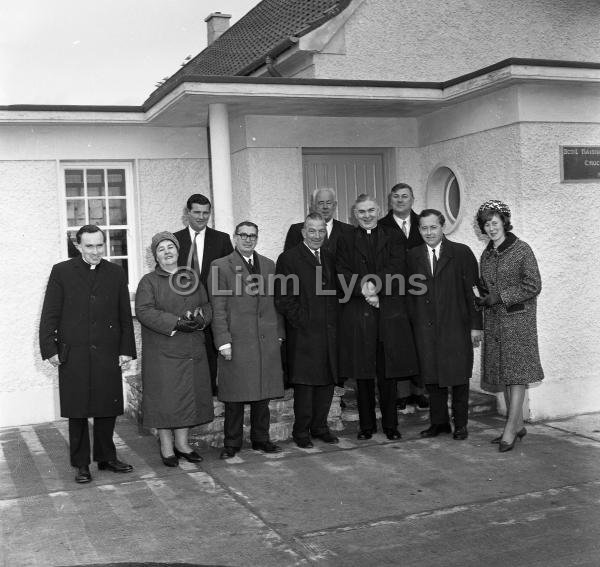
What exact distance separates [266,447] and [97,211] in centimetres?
371

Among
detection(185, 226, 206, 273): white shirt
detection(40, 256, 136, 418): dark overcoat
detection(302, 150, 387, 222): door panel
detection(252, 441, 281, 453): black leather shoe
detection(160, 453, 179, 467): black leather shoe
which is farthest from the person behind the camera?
detection(302, 150, 387, 222): door panel

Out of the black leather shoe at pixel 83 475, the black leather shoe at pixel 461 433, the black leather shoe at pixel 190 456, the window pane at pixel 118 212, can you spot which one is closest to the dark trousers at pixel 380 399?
the black leather shoe at pixel 461 433

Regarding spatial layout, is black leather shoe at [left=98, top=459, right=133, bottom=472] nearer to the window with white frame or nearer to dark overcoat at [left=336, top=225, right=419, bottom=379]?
dark overcoat at [left=336, top=225, right=419, bottom=379]

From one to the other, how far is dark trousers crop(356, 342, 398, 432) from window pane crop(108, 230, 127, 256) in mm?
3509

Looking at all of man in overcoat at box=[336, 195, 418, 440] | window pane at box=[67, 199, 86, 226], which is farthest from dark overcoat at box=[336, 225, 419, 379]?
window pane at box=[67, 199, 86, 226]

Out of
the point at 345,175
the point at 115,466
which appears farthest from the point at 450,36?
the point at 115,466

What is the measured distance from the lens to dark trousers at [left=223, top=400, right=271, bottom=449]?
22.4 ft

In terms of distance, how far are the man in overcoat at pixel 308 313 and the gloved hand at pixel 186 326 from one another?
2.52ft

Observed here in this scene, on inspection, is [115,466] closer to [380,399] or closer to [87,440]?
[87,440]

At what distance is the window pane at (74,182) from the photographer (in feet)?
30.0

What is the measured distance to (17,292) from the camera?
8750 mm

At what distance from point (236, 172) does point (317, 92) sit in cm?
159

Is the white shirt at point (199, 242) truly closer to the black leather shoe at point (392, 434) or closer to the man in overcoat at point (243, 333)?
the man in overcoat at point (243, 333)

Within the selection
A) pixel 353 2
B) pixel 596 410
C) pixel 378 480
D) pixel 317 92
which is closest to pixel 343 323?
pixel 378 480
